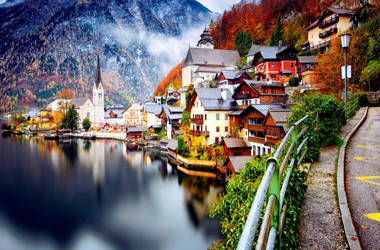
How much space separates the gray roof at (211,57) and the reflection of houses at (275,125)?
4536cm

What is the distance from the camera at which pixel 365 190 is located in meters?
4.18

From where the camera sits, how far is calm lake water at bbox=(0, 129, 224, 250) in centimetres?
1538

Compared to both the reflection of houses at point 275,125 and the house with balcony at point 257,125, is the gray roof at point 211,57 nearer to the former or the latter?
the house with balcony at point 257,125

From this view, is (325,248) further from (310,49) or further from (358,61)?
(310,49)

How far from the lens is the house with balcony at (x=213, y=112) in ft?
101

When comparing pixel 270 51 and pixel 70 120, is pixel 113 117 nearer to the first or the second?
pixel 70 120

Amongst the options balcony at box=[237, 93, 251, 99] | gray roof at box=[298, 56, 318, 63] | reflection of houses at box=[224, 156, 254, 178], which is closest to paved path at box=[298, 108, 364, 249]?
reflection of houses at box=[224, 156, 254, 178]

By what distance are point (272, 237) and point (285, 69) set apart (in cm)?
4135

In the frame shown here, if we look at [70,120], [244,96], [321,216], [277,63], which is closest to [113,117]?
[70,120]

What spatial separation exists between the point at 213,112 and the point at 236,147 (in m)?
7.44

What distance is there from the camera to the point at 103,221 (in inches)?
706

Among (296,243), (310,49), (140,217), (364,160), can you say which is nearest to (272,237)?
(296,243)

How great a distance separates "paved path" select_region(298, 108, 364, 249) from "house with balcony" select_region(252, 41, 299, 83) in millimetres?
36294

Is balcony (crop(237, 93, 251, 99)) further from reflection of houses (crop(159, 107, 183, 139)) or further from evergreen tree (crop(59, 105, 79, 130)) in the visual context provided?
evergreen tree (crop(59, 105, 79, 130))
